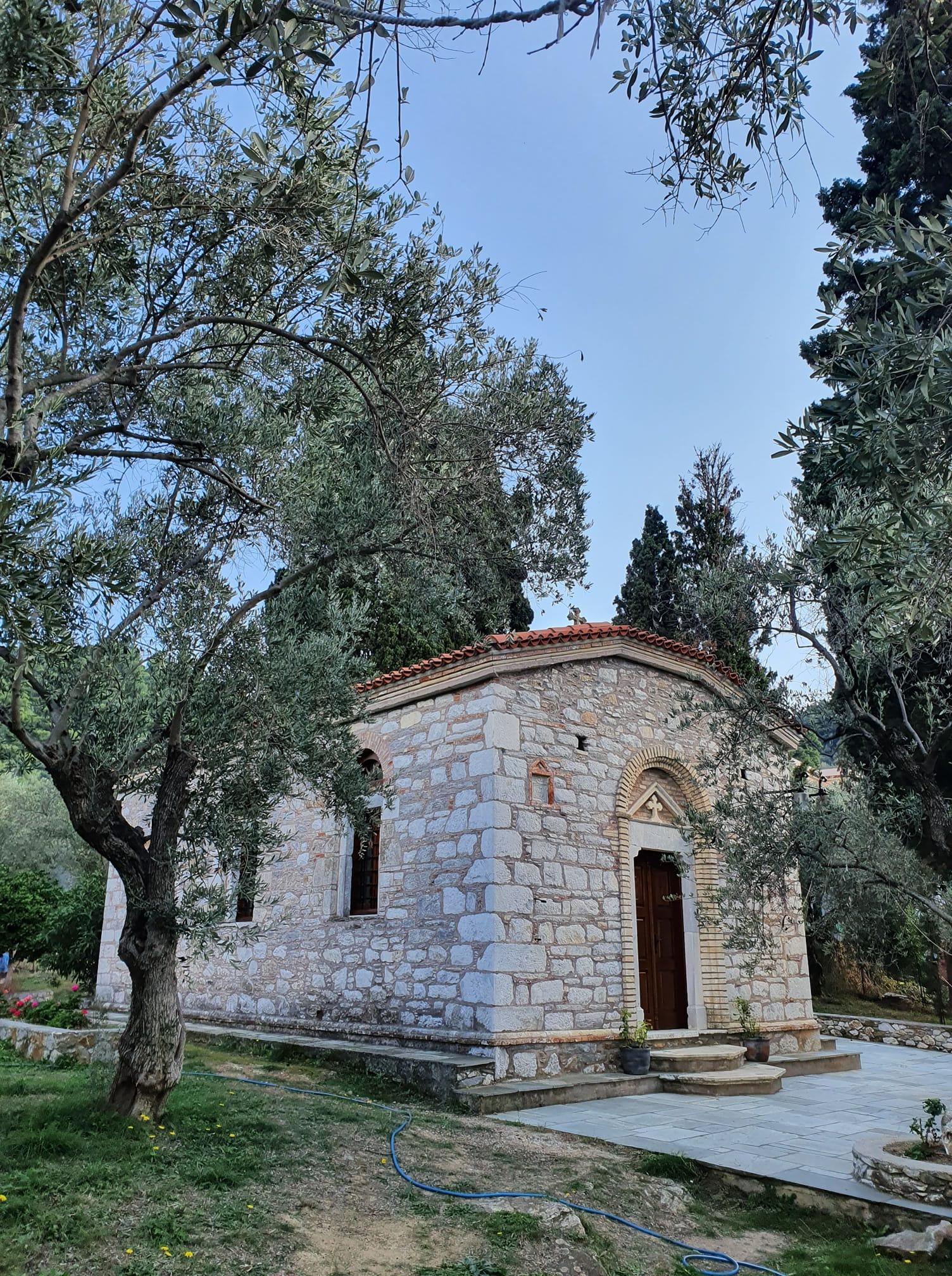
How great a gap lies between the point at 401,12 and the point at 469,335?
3.30 meters

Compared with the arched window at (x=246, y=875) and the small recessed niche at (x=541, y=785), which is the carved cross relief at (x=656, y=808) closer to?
the small recessed niche at (x=541, y=785)

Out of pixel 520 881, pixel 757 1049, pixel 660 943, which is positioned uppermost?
pixel 520 881

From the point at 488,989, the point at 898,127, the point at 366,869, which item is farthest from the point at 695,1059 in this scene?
the point at 898,127

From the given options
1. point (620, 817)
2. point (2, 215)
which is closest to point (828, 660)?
point (620, 817)

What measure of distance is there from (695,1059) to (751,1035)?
168 cm

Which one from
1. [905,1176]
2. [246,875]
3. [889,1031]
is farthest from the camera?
[889,1031]

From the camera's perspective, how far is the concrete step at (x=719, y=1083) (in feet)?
30.5

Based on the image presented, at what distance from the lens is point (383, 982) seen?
32.7 feet

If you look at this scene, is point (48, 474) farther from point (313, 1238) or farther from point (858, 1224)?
point (858, 1224)

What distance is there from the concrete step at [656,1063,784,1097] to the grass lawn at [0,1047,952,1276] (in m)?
2.89

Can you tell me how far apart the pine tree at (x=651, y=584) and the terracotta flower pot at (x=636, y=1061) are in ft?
42.4

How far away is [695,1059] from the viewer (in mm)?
9844

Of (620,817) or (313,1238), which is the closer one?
(313,1238)

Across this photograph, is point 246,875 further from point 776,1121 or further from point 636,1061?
point 636,1061
